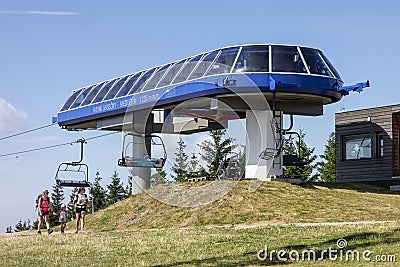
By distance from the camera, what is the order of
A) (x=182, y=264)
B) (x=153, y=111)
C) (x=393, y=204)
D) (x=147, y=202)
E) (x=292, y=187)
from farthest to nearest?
(x=153, y=111)
(x=147, y=202)
(x=292, y=187)
(x=393, y=204)
(x=182, y=264)

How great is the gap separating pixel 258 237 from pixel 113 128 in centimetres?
2206

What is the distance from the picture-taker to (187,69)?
32750 millimetres

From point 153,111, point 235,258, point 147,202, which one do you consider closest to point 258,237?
point 235,258

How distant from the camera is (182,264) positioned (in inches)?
621

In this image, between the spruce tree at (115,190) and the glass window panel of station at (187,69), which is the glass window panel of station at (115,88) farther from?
the spruce tree at (115,190)

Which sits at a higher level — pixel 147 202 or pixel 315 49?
pixel 315 49

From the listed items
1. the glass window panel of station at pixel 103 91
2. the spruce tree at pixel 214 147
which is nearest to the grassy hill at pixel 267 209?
the spruce tree at pixel 214 147

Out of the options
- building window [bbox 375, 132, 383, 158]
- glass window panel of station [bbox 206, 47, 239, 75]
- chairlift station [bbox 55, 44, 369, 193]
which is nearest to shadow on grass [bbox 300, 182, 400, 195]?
chairlift station [bbox 55, 44, 369, 193]

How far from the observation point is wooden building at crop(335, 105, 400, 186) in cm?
3741

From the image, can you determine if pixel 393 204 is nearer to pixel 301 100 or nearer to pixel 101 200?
pixel 301 100

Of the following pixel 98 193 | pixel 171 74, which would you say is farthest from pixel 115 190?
pixel 171 74

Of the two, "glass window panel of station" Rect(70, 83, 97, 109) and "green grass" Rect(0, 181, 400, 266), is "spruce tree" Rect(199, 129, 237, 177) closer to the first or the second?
"green grass" Rect(0, 181, 400, 266)

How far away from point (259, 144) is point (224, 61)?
407 centimetres

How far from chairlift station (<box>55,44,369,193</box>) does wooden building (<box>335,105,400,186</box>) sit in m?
5.34
